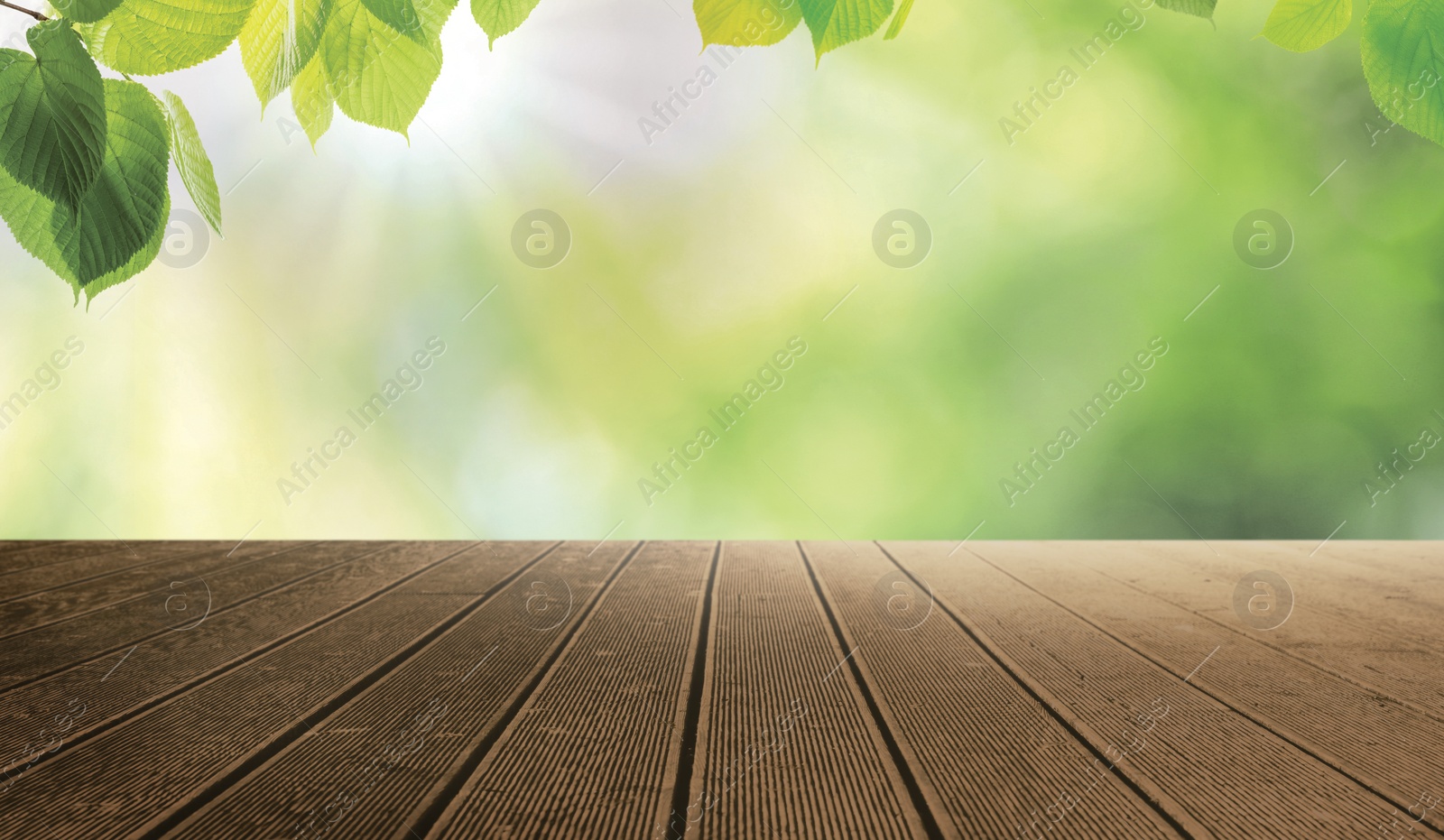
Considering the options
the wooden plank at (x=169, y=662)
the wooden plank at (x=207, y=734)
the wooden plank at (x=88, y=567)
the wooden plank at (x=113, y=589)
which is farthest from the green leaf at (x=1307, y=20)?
the wooden plank at (x=88, y=567)

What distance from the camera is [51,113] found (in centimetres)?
34

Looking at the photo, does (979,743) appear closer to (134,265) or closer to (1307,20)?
(1307,20)

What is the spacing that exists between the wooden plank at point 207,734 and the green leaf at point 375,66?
42cm

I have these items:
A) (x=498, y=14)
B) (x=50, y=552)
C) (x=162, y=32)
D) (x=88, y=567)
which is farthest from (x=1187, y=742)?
(x=50, y=552)

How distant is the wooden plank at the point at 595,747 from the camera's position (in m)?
0.44

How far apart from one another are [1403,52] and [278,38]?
1.91 feet

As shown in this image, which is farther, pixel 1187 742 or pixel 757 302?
pixel 757 302

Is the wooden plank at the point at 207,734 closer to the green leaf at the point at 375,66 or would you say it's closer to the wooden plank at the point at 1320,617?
the green leaf at the point at 375,66

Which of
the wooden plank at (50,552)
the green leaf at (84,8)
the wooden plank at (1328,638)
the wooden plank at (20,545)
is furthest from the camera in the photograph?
the wooden plank at (20,545)

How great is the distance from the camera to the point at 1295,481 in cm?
194

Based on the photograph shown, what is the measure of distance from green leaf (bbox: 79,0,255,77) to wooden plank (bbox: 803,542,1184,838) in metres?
0.55

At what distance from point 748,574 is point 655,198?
48.4 inches

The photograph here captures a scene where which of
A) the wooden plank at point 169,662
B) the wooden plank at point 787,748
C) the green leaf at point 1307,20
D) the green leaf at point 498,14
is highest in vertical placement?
the green leaf at point 498,14

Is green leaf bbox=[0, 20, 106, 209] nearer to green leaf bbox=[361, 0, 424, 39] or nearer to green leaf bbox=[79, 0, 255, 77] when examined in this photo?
green leaf bbox=[79, 0, 255, 77]
